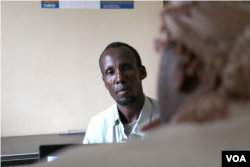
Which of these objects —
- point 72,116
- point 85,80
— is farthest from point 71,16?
point 72,116

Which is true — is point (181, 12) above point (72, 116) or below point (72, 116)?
above

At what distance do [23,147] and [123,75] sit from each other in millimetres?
915

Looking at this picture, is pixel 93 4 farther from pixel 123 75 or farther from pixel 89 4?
pixel 123 75

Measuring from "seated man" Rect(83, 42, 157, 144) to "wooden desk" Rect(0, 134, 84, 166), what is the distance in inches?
16.9

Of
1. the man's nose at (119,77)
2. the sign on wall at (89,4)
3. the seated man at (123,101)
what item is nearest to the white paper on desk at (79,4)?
the sign on wall at (89,4)

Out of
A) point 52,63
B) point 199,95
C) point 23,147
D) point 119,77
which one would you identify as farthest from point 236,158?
point 52,63

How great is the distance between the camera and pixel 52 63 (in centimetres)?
192

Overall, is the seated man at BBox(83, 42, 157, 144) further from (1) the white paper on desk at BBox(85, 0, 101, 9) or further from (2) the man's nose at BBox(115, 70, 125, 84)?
(1) the white paper on desk at BBox(85, 0, 101, 9)

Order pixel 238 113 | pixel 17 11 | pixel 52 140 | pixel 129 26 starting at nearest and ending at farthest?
pixel 238 113 < pixel 52 140 < pixel 17 11 < pixel 129 26

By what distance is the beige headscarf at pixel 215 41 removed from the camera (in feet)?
0.52

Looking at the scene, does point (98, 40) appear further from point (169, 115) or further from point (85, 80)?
point (169, 115)

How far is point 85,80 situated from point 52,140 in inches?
23.6

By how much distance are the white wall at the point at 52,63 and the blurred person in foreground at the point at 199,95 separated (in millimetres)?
1778

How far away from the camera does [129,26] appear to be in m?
2.03
